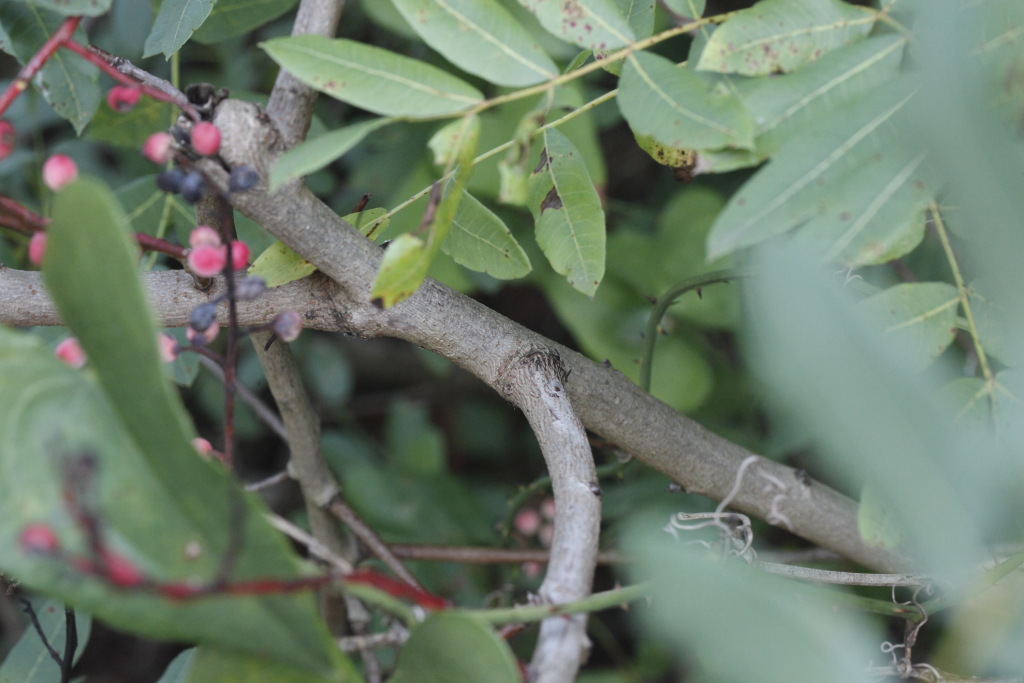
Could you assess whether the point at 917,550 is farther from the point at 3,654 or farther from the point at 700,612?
the point at 3,654

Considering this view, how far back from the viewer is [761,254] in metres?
0.45

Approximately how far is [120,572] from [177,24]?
1.79 feet

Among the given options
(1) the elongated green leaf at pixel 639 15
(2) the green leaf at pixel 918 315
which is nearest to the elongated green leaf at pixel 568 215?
(1) the elongated green leaf at pixel 639 15

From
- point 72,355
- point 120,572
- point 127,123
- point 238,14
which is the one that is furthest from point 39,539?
point 127,123

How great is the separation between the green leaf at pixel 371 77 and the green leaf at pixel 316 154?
0.11 feet

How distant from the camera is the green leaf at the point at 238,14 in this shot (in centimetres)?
104

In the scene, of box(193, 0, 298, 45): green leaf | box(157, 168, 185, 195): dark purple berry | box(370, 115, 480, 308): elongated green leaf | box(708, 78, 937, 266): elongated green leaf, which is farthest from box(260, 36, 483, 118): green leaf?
box(193, 0, 298, 45): green leaf

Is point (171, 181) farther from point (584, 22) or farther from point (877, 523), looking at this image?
point (877, 523)

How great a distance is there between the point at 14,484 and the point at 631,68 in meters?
0.51

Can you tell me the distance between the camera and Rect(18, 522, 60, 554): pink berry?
0.44 metres

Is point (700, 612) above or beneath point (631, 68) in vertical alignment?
beneath

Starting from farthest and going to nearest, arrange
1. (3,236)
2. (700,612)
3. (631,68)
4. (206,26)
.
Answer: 1. (3,236)
2. (206,26)
3. (631,68)
4. (700,612)

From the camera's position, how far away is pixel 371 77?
586mm

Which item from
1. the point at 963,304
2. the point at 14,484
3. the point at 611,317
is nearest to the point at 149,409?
the point at 14,484
